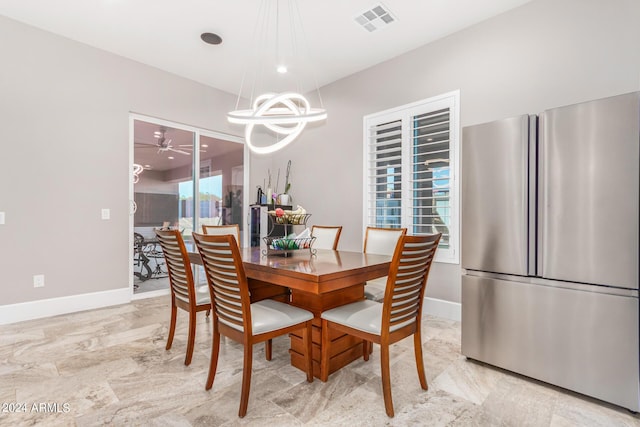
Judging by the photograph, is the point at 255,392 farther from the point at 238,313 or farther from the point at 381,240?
the point at 381,240

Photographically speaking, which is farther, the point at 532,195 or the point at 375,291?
the point at 375,291

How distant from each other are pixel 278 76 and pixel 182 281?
3.22 m

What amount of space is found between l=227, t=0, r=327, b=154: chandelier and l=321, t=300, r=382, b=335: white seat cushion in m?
1.56

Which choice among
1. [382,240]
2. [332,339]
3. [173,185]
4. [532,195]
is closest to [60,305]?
[173,185]

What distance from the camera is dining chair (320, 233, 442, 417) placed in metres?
1.68

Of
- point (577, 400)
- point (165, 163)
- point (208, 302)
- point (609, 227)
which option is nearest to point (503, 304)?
point (577, 400)

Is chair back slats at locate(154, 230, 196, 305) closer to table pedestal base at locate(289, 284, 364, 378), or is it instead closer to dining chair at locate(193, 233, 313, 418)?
dining chair at locate(193, 233, 313, 418)

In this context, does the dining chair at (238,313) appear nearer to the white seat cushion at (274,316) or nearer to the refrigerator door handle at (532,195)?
the white seat cushion at (274,316)

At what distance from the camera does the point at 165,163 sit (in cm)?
444

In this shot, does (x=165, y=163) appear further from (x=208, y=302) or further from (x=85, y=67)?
(x=208, y=302)

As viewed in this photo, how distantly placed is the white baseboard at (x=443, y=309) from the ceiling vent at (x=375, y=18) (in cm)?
297

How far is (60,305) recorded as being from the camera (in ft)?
11.3

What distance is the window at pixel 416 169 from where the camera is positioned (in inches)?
132

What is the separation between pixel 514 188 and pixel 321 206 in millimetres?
2927
